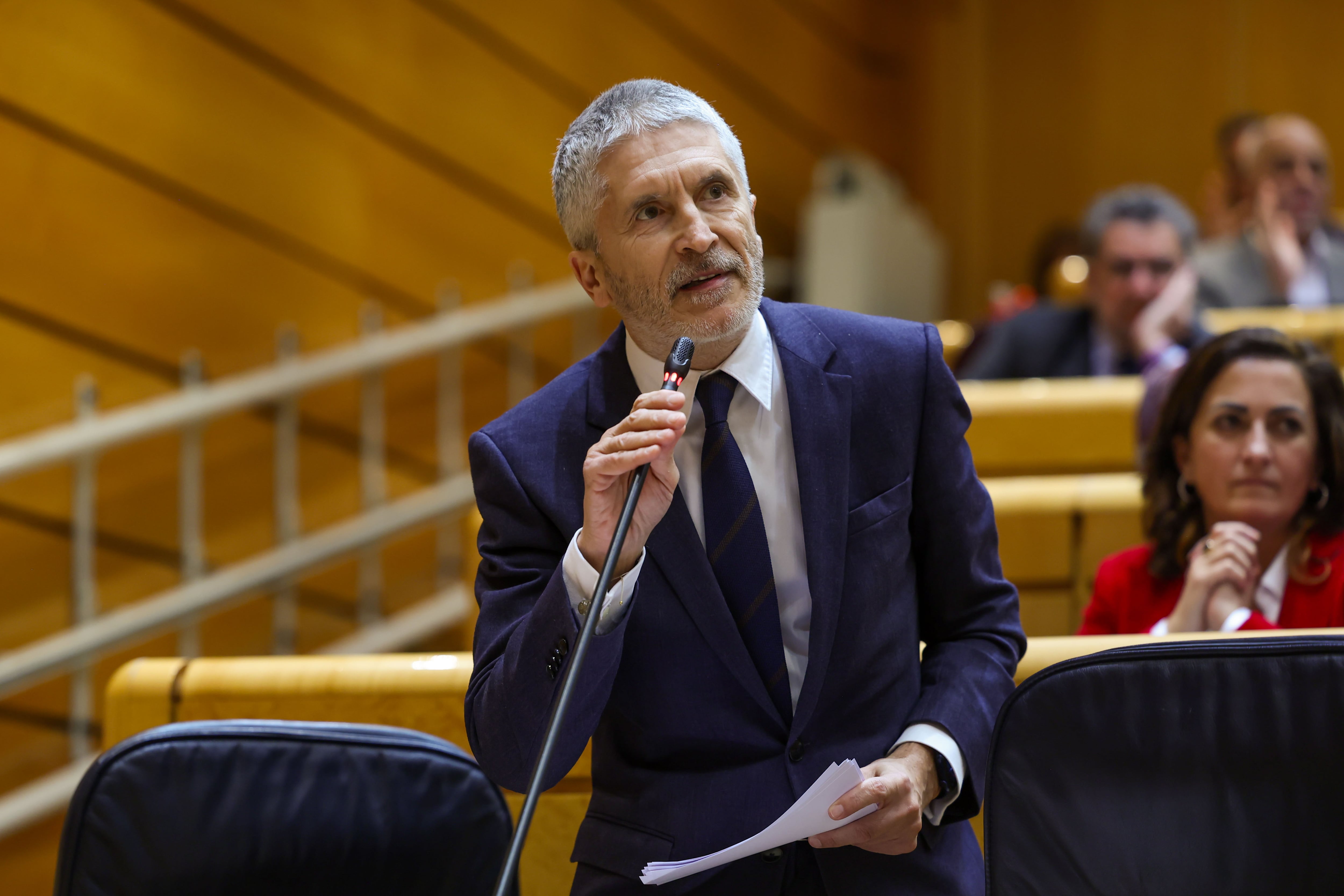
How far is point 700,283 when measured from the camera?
1108mm

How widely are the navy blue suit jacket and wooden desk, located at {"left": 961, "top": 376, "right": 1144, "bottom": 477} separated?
117 centimetres

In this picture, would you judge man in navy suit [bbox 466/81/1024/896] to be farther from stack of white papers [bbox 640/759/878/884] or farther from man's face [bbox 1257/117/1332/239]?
man's face [bbox 1257/117/1332/239]

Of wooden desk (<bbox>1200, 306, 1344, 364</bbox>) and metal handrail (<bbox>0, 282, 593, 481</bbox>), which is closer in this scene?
metal handrail (<bbox>0, 282, 593, 481</bbox>)

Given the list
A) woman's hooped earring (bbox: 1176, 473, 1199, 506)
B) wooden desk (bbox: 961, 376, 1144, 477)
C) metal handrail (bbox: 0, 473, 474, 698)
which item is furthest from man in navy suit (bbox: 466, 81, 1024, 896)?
metal handrail (bbox: 0, 473, 474, 698)

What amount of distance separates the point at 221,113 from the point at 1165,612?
87.1 inches

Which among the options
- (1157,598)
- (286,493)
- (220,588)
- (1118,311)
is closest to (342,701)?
(1157,598)

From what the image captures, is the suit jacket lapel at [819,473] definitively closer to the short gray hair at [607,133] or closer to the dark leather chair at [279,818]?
the short gray hair at [607,133]

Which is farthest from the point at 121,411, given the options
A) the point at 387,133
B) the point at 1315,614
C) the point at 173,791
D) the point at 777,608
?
the point at 1315,614

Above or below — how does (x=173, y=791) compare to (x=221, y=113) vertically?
below

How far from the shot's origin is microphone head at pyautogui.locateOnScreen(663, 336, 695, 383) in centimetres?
91

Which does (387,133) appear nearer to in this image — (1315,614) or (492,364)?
(492,364)

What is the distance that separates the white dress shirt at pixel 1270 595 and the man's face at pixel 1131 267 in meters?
1.27

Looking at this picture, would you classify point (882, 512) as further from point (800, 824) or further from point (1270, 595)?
point (1270, 595)

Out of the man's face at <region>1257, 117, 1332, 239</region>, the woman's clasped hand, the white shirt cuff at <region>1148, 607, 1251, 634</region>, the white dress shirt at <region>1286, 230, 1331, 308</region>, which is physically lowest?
the white shirt cuff at <region>1148, 607, 1251, 634</region>
